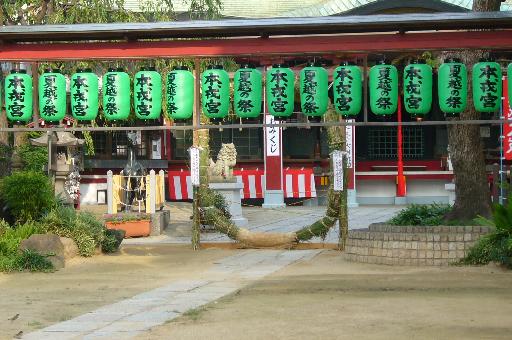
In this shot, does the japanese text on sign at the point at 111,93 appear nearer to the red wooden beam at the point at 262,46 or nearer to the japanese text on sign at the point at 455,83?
the red wooden beam at the point at 262,46

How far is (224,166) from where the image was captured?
27.6 m

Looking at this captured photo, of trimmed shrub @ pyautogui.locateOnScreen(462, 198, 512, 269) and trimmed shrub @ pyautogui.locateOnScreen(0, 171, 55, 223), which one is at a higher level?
trimmed shrub @ pyautogui.locateOnScreen(0, 171, 55, 223)

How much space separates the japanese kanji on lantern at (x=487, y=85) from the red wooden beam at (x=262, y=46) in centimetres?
35

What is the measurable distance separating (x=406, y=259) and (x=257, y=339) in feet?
23.0

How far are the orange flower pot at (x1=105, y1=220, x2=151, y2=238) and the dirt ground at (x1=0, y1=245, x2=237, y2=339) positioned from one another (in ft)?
9.95

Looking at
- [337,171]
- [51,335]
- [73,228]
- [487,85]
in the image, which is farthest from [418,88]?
[51,335]

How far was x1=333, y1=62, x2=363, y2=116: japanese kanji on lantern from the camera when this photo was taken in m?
16.6

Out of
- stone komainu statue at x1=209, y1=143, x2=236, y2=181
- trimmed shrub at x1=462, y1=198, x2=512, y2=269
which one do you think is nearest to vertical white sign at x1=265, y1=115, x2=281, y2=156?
stone komainu statue at x1=209, y1=143, x2=236, y2=181

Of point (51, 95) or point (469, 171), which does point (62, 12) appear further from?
point (469, 171)

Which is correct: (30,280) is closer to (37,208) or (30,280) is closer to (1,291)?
(1,291)

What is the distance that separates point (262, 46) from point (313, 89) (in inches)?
44.7

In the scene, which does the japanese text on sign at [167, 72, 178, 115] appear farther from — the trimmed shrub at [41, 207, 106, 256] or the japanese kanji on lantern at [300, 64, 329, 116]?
the trimmed shrub at [41, 207, 106, 256]

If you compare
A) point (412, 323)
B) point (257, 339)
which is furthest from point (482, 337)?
point (257, 339)

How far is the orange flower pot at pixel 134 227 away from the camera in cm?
2377
